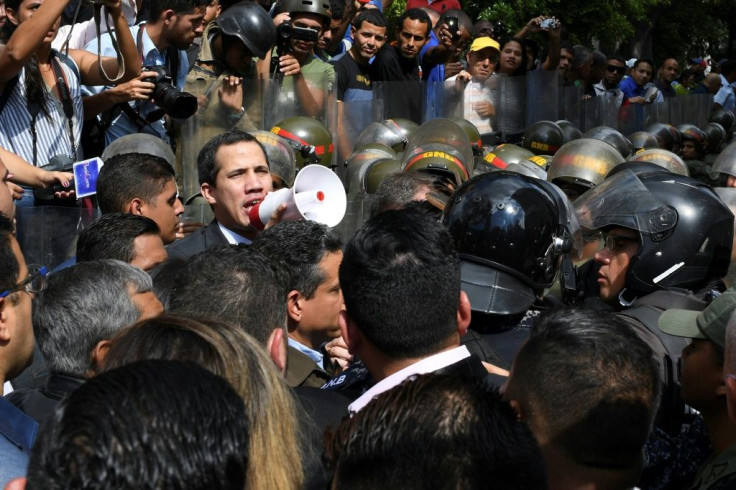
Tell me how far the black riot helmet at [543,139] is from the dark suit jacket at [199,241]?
16.7 feet

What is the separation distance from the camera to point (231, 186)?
212 inches

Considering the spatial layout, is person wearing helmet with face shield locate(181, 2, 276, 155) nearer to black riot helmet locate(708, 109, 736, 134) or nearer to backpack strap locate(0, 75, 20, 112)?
backpack strap locate(0, 75, 20, 112)

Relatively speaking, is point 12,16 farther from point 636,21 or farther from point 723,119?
point 636,21

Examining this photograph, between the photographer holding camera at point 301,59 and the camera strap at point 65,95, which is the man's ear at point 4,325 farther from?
the photographer holding camera at point 301,59

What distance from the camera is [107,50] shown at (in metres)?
6.82

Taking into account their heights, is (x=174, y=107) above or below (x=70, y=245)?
above

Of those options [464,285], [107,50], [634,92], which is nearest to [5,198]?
[464,285]

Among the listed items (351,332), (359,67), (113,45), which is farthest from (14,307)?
(359,67)

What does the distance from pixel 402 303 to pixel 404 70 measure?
7471 millimetres

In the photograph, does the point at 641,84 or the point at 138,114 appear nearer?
the point at 138,114

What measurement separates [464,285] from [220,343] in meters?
1.85

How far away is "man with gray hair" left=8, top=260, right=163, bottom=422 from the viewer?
325 cm

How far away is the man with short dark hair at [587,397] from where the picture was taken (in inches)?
103

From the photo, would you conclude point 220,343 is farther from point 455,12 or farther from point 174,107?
point 455,12
